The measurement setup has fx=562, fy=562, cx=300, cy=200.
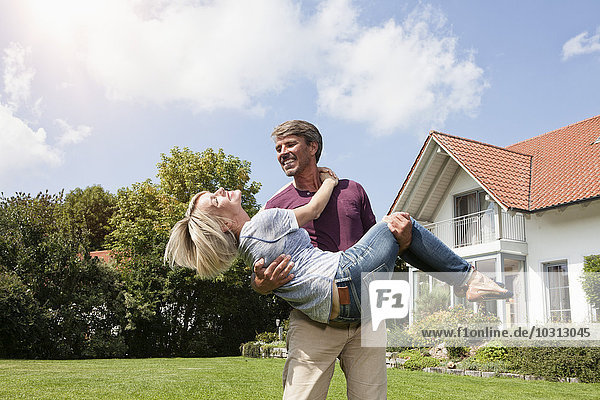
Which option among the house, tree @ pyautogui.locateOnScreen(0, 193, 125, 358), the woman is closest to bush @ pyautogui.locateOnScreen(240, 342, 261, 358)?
tree @ pyautogui.locateOnScreen(0, 193, 125, 358)

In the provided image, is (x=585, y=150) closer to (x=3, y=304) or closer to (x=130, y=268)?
(x=130, y=268)

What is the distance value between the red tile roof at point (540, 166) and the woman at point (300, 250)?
40.5 feet

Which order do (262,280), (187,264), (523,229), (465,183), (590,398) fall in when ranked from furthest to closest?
1. (465,183)
2. (523,229)
3. (590,398)
4. (187,264)
5. (262,280)

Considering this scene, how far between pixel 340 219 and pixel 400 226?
0.34m

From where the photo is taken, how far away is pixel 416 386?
890cm

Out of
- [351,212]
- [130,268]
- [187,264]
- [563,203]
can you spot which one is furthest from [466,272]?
[130,268]

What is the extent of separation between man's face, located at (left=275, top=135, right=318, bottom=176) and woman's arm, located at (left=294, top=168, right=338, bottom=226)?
0.54 feet

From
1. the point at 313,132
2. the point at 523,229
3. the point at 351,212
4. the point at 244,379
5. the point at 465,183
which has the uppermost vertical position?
the point at 465,183

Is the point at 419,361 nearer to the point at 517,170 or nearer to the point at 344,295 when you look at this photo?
the point at 517,170

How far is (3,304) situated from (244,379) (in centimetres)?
1044

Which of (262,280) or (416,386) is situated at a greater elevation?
(262,280)

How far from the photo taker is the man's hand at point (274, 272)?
2.55 meters

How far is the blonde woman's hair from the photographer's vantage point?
8.95ft

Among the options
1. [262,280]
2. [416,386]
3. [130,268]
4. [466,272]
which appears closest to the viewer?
[262,280]
